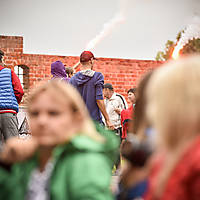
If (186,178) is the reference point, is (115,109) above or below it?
below

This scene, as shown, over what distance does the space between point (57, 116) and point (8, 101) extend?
14.6 ft

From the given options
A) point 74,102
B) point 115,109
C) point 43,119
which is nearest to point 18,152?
point 43,119

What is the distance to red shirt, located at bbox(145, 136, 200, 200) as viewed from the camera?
64.1 inches

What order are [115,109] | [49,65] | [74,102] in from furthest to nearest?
[49,65] < [115,109] < [74,102]

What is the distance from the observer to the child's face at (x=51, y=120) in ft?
6.75

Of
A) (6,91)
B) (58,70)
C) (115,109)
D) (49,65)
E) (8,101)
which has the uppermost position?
(49,65)

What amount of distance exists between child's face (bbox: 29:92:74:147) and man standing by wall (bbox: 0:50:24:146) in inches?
173

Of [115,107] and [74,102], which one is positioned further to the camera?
[115,107]

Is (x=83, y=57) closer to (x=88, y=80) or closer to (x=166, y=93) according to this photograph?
(x=88, y=80)

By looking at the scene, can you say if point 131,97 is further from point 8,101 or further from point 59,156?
point 59,156

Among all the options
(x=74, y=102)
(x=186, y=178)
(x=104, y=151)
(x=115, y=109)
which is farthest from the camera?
(x=115, y=109)

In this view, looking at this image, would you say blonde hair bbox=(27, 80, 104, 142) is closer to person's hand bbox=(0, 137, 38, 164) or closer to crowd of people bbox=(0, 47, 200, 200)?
crowd of people bbox=(0, 47, 200, 200)

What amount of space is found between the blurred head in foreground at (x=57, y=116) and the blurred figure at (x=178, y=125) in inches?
16.7

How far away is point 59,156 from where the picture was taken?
2016 millimetres
